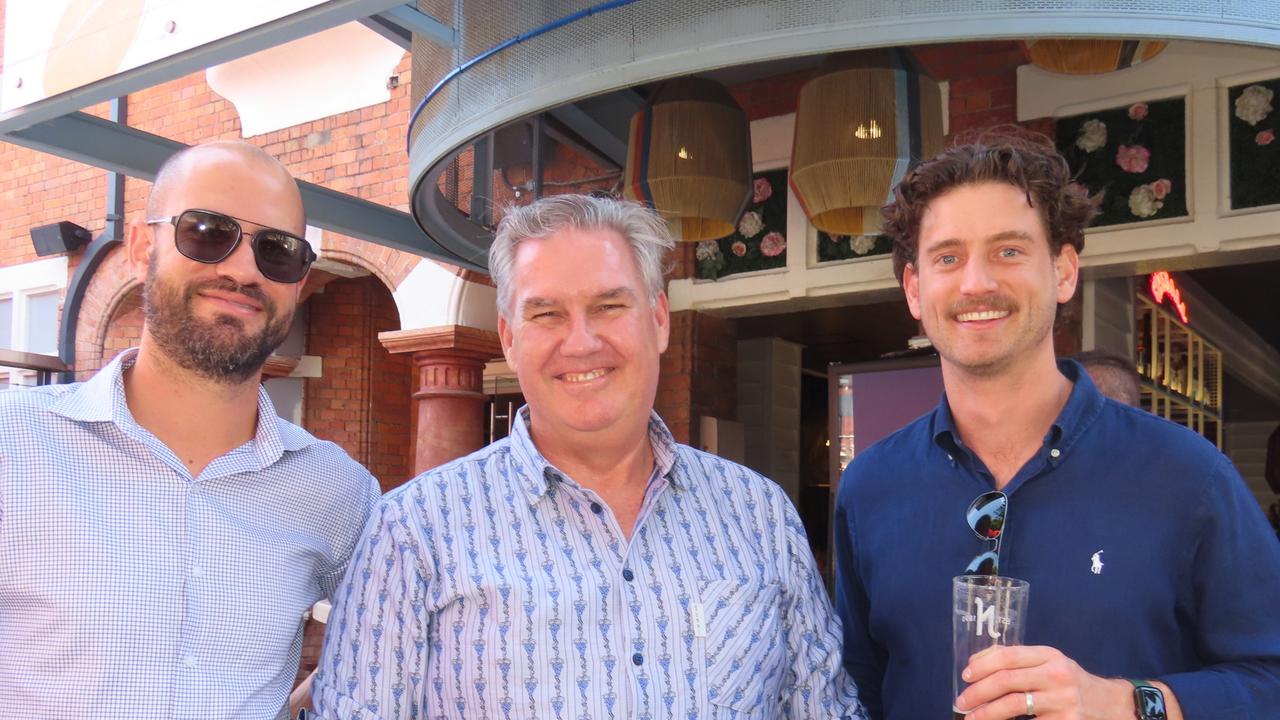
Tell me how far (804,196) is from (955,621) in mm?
2690

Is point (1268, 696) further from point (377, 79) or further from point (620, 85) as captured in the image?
point (377, 79)

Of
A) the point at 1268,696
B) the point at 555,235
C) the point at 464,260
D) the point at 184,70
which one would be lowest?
the point at 1268,696

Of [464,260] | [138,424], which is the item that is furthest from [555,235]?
[464,260]

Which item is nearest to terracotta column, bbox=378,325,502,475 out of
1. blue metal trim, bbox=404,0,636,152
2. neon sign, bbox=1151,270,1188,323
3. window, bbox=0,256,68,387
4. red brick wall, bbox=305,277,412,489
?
red brick wall, bbox=305,277,412,489

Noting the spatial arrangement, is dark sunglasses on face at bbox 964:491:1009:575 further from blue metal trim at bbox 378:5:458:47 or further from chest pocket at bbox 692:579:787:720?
blue metal trim at bbox 378:5:458:47

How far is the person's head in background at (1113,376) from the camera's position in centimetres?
319

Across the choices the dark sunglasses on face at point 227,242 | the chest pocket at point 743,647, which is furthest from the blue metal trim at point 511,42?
the chest pocket at point 743,647

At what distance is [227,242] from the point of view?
1.83 m

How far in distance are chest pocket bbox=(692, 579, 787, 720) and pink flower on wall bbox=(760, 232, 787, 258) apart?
146 inches

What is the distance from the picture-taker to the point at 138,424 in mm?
1774

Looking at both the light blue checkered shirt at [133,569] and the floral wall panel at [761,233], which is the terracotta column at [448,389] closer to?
the floral wall panel at [761,233]

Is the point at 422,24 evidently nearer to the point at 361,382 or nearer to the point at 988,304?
the point at 988,304

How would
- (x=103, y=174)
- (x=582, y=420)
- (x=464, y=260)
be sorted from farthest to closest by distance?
(x=103, y=174), (x=464, y=260), (x=582, y=420)

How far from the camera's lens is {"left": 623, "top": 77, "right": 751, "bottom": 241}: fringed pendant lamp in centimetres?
404
